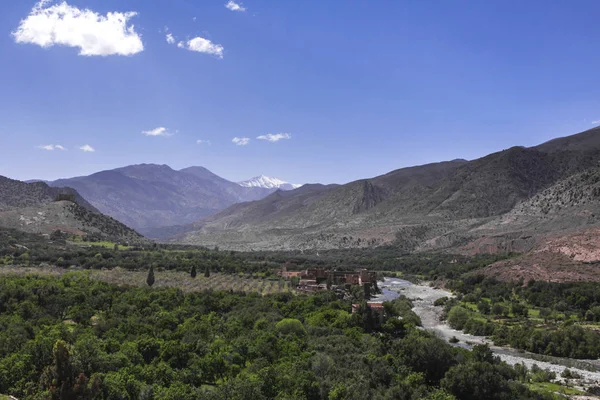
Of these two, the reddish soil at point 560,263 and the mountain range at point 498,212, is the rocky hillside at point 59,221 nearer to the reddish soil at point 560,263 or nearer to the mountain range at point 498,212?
the mountain range at point 498,212

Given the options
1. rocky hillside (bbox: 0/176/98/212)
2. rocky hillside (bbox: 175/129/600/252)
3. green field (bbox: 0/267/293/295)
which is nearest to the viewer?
green field (bbox: 0/267/293/295)

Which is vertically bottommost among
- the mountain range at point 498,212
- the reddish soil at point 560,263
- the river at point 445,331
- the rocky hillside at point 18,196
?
the river at point 445,331

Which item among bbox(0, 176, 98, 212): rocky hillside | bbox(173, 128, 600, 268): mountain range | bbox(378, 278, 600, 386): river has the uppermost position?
bbox(0, 176, 98, 212): rocky hillside

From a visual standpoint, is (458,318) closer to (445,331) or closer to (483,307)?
(445,331)

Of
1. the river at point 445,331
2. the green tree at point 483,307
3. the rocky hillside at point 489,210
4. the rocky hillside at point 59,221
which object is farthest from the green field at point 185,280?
the rocky hillside at point 489,210

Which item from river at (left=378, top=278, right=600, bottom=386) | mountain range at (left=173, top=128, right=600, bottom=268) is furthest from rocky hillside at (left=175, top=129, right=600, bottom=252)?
river at (left=378, top=278, right=600, bottom=386)

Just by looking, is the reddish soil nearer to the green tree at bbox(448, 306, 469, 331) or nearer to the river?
the river

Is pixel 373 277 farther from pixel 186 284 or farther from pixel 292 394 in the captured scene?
pixel 292 394

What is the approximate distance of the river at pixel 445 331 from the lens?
1577 inches

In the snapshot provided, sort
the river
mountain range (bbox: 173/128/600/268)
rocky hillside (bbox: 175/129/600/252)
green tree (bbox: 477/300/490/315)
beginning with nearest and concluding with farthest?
the river < green tree (bbox: 477/300/490/315) < mountain range (bbox: 173/128/600/268) < rocky hillside (bbox: 175/129/600/252)

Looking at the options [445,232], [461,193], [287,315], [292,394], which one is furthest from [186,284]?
[461,193]

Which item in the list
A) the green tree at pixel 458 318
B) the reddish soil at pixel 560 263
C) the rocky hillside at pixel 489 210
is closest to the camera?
the green tree at pixel 458 318

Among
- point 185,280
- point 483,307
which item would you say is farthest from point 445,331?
point 185,280

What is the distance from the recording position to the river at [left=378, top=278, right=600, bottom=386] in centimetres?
4006
